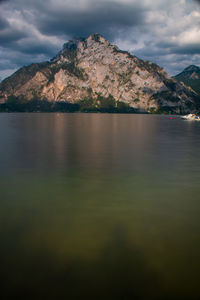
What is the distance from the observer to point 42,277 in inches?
423

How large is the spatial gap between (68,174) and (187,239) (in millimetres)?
18609

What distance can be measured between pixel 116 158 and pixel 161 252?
2926cm

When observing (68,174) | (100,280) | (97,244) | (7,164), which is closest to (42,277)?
(100,280)

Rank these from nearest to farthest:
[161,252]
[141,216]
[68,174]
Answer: [161,252], [141,216], [68,174]

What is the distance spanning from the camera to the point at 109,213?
1820 centimetres

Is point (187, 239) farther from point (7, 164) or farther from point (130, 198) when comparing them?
point (7, 164)

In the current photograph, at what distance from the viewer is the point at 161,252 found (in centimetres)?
1290

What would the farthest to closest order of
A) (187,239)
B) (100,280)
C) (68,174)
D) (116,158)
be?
(116,158)
(68,174)
(187,239)
(100,280)

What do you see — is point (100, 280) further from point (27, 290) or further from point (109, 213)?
point (109, 213)

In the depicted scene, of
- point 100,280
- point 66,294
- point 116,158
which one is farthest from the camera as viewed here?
point 116,158

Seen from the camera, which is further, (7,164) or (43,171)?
(7,164)

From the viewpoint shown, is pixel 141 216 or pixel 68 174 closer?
pixel 141 216

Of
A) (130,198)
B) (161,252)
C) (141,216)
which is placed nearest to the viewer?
(161,252)

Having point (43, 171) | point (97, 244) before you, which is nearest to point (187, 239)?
point (97, 244)
